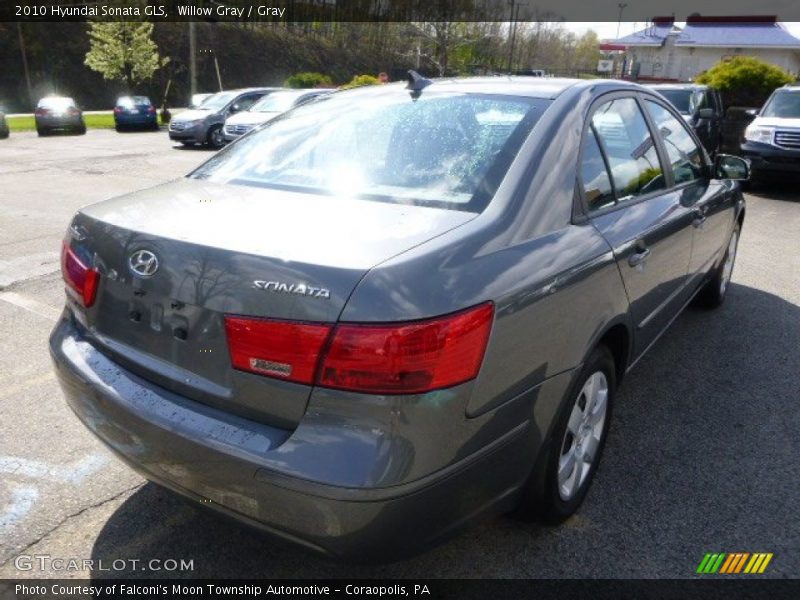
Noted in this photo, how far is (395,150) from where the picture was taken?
8.45 feet

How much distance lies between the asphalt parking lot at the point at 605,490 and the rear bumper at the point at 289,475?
150 millimetres

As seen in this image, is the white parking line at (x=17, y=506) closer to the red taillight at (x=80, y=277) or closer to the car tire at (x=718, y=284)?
the red taillight at (x=80, y=277)

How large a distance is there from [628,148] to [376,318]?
1.97m

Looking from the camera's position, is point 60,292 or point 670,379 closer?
point 670,379

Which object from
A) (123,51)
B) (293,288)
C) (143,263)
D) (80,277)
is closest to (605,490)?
(293,288)

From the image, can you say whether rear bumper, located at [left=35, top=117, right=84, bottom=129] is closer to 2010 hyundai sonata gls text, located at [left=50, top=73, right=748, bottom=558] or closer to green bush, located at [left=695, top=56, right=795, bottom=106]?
green bush, located at [left=695, top=56, right=795, bottom=106]

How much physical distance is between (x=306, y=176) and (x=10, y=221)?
6774mm

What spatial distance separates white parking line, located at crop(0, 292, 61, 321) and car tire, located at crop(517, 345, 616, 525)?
12.2 feet

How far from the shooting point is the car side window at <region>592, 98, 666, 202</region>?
2889mm

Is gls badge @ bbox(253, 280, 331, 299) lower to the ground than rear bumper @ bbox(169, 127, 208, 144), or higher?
higher

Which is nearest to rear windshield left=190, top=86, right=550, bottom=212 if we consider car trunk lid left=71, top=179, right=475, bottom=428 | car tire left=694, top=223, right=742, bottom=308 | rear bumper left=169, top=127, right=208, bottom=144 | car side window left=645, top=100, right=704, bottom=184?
car trunk lid left=71, top=179, right=475, bottom=428

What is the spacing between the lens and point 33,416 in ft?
10.9

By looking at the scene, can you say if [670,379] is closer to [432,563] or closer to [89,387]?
[432,563]

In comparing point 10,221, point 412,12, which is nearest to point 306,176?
point 10,221
